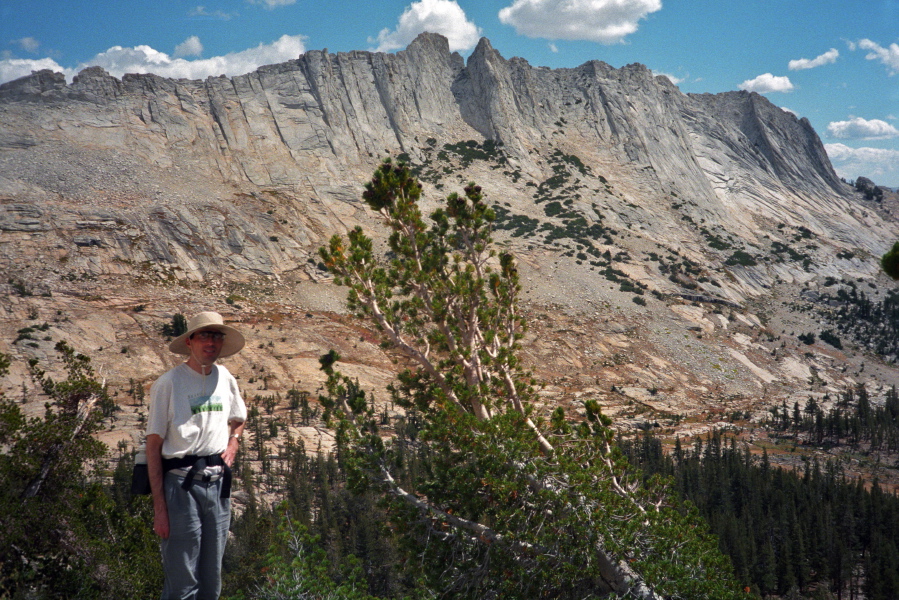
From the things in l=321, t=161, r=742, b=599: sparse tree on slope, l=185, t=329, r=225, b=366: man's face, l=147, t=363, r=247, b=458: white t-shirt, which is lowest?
l=321, t=161, r=742, b=599: sparse tree on slope

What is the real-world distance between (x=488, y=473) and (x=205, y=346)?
4.97 meters

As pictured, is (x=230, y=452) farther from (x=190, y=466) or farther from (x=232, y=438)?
(x=190, y=466)

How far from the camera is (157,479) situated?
157 inches

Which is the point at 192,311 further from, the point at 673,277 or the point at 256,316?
the point at 673,277

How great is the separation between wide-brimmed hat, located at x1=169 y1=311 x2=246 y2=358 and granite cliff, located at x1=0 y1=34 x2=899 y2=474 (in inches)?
1263

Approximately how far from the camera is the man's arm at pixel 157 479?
3980mm

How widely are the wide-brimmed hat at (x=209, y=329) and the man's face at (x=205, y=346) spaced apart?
0.04m

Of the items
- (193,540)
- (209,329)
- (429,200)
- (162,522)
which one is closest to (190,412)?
(209,329)

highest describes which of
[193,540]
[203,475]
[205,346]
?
[205,346]

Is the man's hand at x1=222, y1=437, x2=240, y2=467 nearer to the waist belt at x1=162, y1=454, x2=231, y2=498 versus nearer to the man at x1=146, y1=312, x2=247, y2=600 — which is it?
the man at x1=146, y1=312, x2=247, y2=600

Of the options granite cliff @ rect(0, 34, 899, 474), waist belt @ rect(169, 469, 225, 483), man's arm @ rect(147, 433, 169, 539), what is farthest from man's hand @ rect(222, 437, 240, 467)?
granite cliff @ rect(0, 34, 899, 474)

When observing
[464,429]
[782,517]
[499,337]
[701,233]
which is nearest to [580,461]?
[464,429]

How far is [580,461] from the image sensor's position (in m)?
8.85

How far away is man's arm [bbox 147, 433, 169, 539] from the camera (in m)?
3.98
